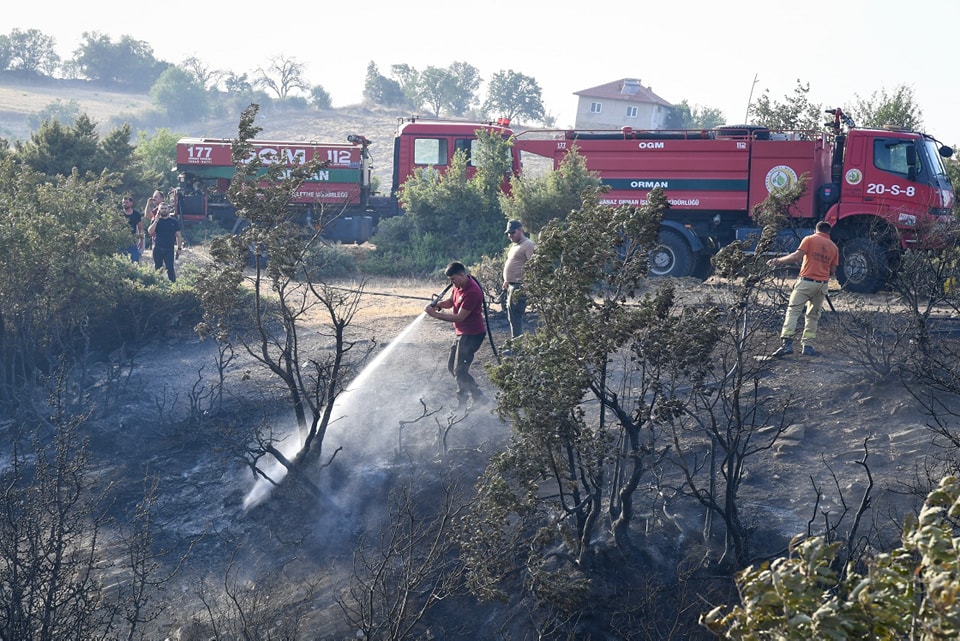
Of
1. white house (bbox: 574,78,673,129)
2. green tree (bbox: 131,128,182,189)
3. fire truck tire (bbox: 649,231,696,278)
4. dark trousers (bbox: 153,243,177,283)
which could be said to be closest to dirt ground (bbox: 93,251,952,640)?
dark trousers (bbox: 153,243,177,283)

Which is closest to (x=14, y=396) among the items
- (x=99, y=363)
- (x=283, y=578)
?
(x=99, y=363)

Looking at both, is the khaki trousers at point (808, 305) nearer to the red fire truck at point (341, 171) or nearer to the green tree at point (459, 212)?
the green tree at point (459, 212)

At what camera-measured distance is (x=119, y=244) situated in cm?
1222

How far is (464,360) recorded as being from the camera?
9.29 metres

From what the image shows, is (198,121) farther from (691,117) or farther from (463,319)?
(463,319)

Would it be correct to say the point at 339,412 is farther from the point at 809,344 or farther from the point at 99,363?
the point at 809,344

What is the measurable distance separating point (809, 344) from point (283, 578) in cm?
656

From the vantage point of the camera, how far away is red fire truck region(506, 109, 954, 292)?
13.8 m

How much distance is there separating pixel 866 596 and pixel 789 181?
1302 cm

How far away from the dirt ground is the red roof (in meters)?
45.2

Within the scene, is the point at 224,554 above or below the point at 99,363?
below

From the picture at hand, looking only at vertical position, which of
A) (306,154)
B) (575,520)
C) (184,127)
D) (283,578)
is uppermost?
(184,127)

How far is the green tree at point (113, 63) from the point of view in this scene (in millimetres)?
70375

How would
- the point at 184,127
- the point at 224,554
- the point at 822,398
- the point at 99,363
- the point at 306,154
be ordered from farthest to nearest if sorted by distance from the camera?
the point at 184,127
the point at 306,154
the point at 99,363
the point at 822,398
the point at 224,554
